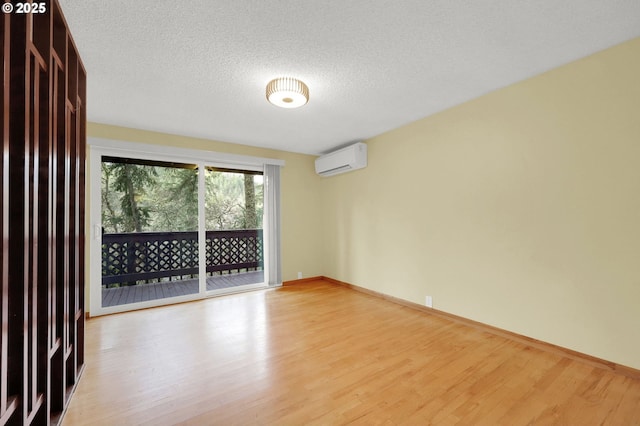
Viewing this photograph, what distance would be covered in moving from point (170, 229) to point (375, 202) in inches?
120

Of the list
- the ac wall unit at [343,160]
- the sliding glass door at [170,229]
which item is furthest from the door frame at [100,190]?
the ac wall unit at [343,160]

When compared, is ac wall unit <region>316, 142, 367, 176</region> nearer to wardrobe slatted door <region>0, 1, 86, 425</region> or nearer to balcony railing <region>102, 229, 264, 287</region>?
balcony railing <region>102, 229, 264, 287</region>

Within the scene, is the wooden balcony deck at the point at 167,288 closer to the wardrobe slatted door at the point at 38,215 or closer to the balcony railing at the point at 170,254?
the balcony railing at the point at 170,254

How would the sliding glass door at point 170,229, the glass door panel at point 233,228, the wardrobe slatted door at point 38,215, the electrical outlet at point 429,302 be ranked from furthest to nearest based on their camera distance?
1. the glass door panel at point 233,228
2. the sliding glass door at point 170,229
3. the electrical outlet at point 429,302
4. the wardrobe slatted door at point 38,215

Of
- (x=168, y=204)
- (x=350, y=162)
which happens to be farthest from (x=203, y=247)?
(x=350, y=162)

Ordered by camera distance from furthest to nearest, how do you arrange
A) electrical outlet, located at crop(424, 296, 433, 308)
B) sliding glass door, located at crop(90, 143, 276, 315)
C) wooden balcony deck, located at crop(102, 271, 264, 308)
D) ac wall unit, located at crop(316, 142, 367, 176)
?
ac wall unit, located at crop(316, 142, 367, 176) → wooden balcony deck, located at crop(102, 271, 264, 308) → sliding glass door, located at crop(90, 143, 276, 315) → electrical outlet, located at crop(424, 296, 433, 308)

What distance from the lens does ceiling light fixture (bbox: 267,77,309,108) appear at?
2256 millimetres

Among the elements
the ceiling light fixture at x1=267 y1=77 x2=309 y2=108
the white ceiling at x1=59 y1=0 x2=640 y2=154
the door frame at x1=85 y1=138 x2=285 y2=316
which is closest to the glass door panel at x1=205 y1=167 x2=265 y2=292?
the door frame at x1=85 y1=138 x2=285 y2=316

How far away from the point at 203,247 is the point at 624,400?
172 inches

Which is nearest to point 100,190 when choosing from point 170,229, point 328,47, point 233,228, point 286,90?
point 170,229

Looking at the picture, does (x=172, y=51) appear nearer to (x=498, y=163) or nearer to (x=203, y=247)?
(x=203, y=247)

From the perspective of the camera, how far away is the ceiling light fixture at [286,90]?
226 centimetres

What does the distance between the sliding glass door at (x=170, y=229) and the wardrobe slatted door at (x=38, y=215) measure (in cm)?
185

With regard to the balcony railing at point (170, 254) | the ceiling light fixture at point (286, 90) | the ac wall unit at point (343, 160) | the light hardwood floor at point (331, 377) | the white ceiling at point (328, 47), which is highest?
the white ceiling at point (328, 47)
